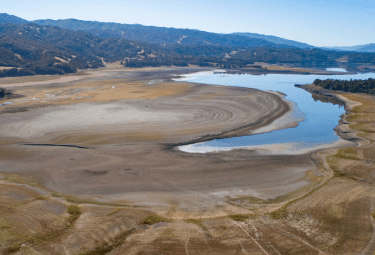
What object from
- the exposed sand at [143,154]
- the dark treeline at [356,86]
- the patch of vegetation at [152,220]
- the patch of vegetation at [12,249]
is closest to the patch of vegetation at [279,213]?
the exposed sand at [143,154]

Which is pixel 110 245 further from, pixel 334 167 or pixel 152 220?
Answer: pixel 334 167

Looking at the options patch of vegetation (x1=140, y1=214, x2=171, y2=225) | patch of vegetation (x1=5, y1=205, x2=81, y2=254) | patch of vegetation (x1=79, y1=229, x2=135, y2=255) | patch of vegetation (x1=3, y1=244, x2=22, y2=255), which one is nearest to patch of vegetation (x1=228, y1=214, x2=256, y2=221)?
patch of vegetation (x1=140, y1=214, x2=171, y2=225)

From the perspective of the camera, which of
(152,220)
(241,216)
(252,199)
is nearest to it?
(152,220)

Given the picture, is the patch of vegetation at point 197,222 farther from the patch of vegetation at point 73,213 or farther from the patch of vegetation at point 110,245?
the patch of vegetation at point 73,213

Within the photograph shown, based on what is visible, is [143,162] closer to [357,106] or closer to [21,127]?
[21,127]

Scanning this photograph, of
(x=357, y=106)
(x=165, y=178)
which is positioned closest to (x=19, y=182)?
(x=165, y=178)

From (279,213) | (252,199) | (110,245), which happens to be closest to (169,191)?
(252,199)
